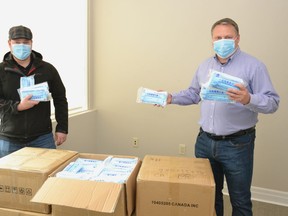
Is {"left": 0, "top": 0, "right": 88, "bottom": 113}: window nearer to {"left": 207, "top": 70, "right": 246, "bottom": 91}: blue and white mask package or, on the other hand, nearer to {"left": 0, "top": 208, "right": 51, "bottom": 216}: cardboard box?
{"left": 0, "top": 208, "right": 51, "bottom": 216}: cardboard box

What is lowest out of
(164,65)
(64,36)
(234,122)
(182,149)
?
(182,149)

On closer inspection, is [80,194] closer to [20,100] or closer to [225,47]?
[20,100]

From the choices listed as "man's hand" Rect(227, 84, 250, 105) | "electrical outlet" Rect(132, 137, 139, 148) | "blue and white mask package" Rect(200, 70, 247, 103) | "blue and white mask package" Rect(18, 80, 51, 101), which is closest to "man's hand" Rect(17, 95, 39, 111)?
"blue and white mask package" Rect(18, 80, 51, 101)

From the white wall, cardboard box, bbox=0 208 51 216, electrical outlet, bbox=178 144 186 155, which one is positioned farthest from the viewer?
electrical outlet, bbox=178 144 186 155

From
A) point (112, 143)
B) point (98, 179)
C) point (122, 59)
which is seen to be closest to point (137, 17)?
point (122, 59)

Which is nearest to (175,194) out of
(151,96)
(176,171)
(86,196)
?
(176,171)

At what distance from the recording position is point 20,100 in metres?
1.63

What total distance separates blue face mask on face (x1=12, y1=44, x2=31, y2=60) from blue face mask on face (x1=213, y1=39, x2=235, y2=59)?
1.19m

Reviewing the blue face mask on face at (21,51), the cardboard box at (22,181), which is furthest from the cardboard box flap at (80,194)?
the blue face mask on face at (21,51)

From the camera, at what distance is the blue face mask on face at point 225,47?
148 cm

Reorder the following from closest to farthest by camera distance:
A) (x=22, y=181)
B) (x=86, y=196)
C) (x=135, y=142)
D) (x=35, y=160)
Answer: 1. (x=86, y=196)
2. (x=22, y=181)
3. (x=35, y=160)
4. (x=135, y=142)

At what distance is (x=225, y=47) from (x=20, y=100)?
51.9 inches

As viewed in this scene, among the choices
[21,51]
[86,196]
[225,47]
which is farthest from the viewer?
[21,51]

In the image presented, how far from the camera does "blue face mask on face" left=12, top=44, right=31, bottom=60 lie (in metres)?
1.61
